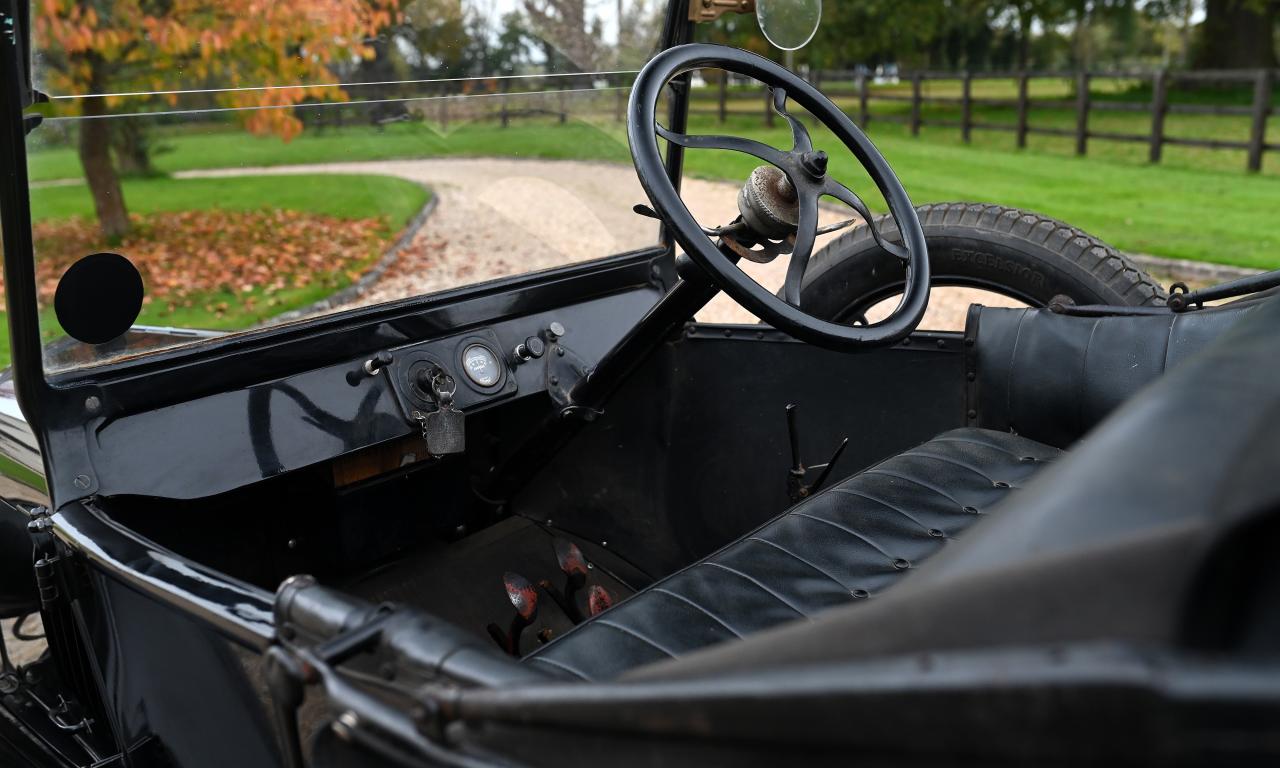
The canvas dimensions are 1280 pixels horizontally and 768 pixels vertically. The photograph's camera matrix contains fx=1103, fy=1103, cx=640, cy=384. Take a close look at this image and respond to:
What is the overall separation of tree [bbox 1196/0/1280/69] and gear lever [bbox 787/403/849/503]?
20.8 metres

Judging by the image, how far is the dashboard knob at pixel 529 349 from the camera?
235 centimetres

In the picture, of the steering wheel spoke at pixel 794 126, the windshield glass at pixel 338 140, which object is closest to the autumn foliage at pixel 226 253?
the windshield glass at pixel 338 140

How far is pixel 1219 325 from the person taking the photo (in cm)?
202

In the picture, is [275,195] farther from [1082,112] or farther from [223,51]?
[1082,112]

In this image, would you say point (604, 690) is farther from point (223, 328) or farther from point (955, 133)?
point (955, 133)

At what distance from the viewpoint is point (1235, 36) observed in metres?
20.2

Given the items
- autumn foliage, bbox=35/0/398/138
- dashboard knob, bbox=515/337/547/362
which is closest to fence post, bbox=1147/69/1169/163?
dashboard knob, bbox=515/337/547/362

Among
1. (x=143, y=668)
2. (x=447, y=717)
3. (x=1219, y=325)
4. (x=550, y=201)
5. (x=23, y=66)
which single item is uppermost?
(x=23, y=66)

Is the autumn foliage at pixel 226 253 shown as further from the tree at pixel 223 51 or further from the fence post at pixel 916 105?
the fence post at pixel 916 105

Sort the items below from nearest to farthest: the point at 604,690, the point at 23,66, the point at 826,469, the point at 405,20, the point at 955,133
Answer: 1. the point at 604,690
2. the point at 23,66
3. the point at 405,20
4. the point at 826,469
5. the point at 955,133

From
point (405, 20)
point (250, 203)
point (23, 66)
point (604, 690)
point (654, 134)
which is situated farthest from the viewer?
point (250, 203)

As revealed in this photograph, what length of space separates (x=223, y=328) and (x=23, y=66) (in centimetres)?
65

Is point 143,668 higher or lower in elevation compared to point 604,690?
lower

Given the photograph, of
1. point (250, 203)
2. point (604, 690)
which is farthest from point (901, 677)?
point (250, 203)
